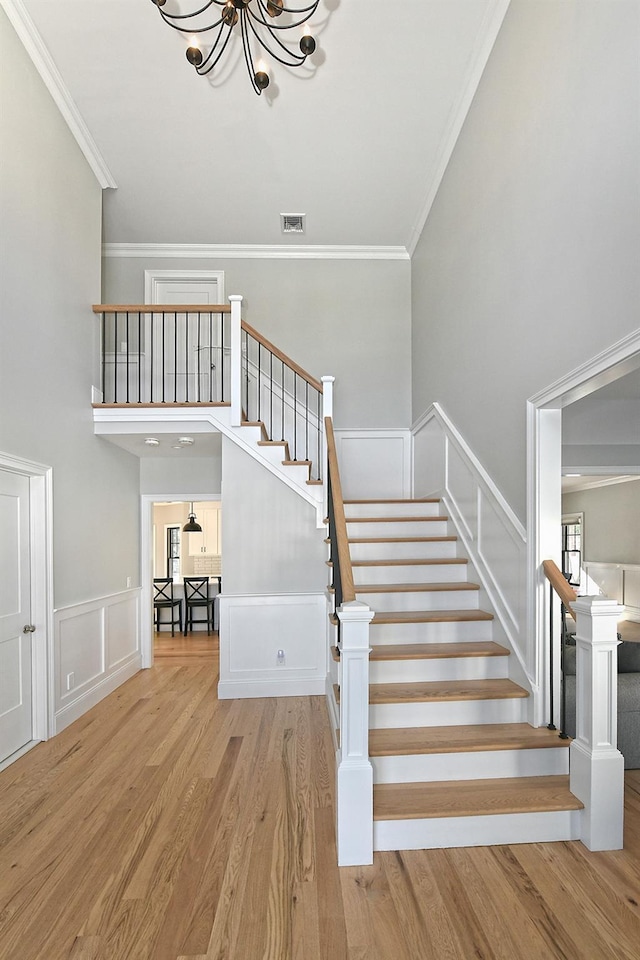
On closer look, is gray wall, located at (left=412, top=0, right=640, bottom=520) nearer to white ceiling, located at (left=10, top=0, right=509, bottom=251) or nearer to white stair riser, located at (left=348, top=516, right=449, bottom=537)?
white ceiling, located at (left=10, top=0, right=509, bottom=251)

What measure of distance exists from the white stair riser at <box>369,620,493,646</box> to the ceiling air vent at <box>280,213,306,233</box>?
4.31 meters

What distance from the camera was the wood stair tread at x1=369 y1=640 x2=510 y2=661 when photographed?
3666 millimetres

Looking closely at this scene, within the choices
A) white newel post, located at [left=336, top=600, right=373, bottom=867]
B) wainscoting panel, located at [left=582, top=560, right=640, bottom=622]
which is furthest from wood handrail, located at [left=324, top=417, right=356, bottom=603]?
wainscoting panel, located at [left=582, top=560, right=640, bottom=622]

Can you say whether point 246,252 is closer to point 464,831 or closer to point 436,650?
point 436,650

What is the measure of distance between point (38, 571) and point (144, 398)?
116 inches

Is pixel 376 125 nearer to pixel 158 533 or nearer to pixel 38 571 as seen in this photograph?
pixel 38 571

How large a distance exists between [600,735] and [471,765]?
676 millimetres

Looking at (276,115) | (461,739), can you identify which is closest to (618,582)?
(461,739)

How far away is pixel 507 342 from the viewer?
3.77m

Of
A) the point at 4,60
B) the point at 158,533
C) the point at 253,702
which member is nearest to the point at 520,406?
the point at 253,702

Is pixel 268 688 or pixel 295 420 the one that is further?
pixel 295 420

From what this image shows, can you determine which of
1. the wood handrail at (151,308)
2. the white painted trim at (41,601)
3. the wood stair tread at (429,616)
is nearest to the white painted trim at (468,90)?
the wood handrail at (151,308)

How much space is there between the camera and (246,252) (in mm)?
6805

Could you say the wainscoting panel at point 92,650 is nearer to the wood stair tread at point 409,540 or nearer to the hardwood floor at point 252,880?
the hardwood floor at point 252,880
